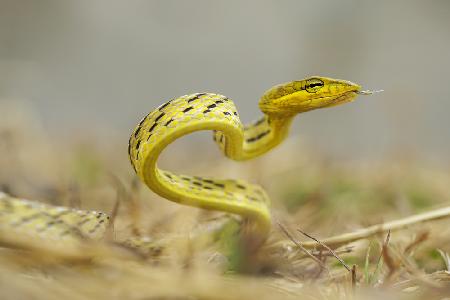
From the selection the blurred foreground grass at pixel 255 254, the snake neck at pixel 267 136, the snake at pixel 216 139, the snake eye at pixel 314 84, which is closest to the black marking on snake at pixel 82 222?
the snake at pixel 216 139

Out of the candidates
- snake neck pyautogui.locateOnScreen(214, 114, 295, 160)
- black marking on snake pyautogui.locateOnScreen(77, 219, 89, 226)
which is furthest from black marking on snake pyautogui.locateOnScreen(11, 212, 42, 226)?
snake neck pyautogui.locateOnScreen(214, 114, 295, 160)

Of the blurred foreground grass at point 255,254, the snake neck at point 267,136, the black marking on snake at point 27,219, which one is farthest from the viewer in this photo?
the snake neck at point 267,136

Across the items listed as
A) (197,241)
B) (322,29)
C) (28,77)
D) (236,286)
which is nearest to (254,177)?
(197,241)

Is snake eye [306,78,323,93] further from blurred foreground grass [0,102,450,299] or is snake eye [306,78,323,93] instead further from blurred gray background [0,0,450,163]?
blurred gray background [0,0,450,163]

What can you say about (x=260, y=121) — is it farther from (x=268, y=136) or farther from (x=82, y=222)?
(x=82, y=222)

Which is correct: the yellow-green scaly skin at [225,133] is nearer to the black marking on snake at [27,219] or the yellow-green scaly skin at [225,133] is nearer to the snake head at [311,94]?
the snake head at [311,94]

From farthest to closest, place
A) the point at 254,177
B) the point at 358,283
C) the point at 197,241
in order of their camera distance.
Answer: the point at 254,177, the point at 197,241, the point at 358,283

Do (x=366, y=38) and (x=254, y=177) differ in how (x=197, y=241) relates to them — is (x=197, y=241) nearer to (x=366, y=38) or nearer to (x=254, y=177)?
(x=254, y=177)

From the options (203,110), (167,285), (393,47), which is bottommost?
(393,47)
